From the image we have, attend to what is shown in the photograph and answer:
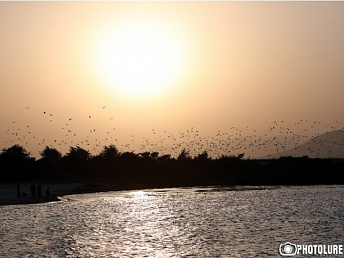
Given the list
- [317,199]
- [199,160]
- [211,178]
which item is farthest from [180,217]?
[199,160]

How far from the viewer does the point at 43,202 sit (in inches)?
2867

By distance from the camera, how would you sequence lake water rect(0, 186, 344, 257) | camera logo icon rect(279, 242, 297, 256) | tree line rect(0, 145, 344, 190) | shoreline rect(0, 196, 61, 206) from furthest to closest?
tree line rect(0, 145, 344, 190)
shoreline rect(0, 196, 61, 206)
lake water rect(0, 186, 344, 257)
camera logo icon rect(279, 242, 297, 256)

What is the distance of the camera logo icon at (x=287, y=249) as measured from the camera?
3775 centimetres

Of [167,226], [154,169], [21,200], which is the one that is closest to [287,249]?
[167,226]

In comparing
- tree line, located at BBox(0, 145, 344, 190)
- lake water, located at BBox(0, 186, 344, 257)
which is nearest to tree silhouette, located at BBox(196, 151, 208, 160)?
tree line, located at BBox(0, 145, 344, 190)

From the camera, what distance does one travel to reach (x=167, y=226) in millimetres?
54469

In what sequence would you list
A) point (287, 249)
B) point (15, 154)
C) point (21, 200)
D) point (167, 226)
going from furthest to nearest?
1. point (15, 154)
2. point (21, 200)
3. point (167, 226)
4. point (287, 249)

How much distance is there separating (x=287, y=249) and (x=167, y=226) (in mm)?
17344

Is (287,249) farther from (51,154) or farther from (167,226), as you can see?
(51,154)

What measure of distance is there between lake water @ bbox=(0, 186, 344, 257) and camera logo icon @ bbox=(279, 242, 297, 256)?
0.62 m

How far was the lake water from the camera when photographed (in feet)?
130

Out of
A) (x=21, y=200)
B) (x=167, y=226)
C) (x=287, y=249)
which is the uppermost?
(x=21, y=200)

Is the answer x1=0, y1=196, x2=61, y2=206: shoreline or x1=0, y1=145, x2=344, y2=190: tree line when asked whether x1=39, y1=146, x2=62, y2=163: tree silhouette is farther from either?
x1=0, y1=196, x2=61, y2=206: shoreline

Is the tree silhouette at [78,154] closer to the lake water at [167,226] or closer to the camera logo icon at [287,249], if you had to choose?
the lake water at [167,226]
